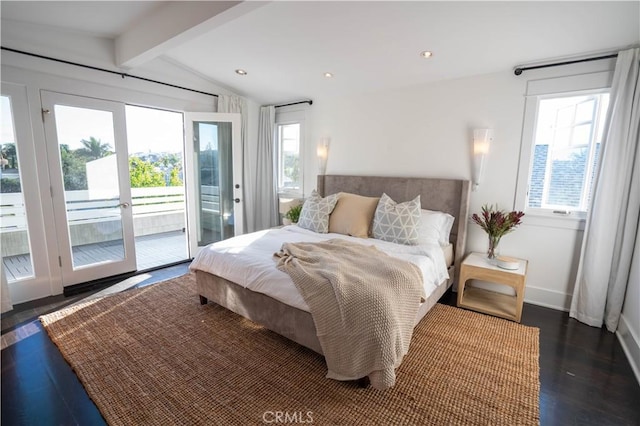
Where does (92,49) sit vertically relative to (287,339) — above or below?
above

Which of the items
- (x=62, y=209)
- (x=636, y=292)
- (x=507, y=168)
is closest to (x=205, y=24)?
(x=62, y=209)

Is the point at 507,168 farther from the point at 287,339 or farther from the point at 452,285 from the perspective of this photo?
the point at 287,339

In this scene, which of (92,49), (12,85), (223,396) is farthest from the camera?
(92,49)

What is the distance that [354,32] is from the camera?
2.54 m

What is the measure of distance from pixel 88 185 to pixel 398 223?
344cm

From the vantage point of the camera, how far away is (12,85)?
2689 mm

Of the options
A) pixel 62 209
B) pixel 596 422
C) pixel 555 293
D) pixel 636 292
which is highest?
pixel 62 209

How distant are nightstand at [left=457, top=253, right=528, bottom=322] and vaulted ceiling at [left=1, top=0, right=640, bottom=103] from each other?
75.9 inches

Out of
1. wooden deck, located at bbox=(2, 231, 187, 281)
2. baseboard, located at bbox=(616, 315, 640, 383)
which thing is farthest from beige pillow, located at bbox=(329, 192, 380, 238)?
wooden deck, located at bbox=(2, 231, 187, 281)

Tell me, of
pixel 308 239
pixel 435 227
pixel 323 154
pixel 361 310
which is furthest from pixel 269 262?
pixel 323 154

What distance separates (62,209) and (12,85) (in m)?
1.21

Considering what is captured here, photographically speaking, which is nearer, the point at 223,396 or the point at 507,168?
the point at 223,396

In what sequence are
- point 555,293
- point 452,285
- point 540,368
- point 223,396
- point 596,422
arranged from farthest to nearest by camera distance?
point 452,285 < point 555,293 < point 540,368 < point 223,396 < point 596,422

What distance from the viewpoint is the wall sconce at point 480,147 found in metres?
3.03
